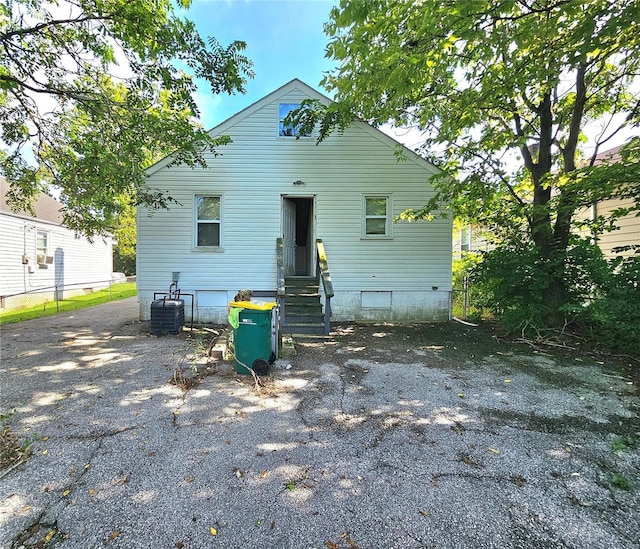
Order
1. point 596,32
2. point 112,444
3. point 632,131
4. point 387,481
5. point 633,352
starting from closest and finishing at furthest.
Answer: point 387,481, point 112,444, point 596,32, point 633,352, point 632,131

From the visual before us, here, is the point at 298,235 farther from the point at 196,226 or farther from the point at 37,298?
the point at 37,298

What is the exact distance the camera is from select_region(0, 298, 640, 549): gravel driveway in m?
1.99

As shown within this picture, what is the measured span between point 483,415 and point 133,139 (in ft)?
25.8

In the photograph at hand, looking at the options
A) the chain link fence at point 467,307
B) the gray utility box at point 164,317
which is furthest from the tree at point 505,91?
the gray utility box at point 164,317

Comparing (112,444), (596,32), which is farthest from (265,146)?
(112,444)

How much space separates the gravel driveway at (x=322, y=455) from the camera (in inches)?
78.5

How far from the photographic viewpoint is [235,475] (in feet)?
8.26

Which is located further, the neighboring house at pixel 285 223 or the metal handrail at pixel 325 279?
the neighboring house at pixel 285 223

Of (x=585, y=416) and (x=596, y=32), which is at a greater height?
(x=596, y=32)

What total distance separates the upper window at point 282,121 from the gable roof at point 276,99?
0.29 m

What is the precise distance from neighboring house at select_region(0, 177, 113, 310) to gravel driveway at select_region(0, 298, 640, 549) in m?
8.45

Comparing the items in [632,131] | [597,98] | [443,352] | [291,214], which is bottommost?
[443,352]

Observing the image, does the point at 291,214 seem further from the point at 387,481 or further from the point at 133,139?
the point at 387,481

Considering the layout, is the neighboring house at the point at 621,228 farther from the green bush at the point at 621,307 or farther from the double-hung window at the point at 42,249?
the double-hung window at the point at 42,249
